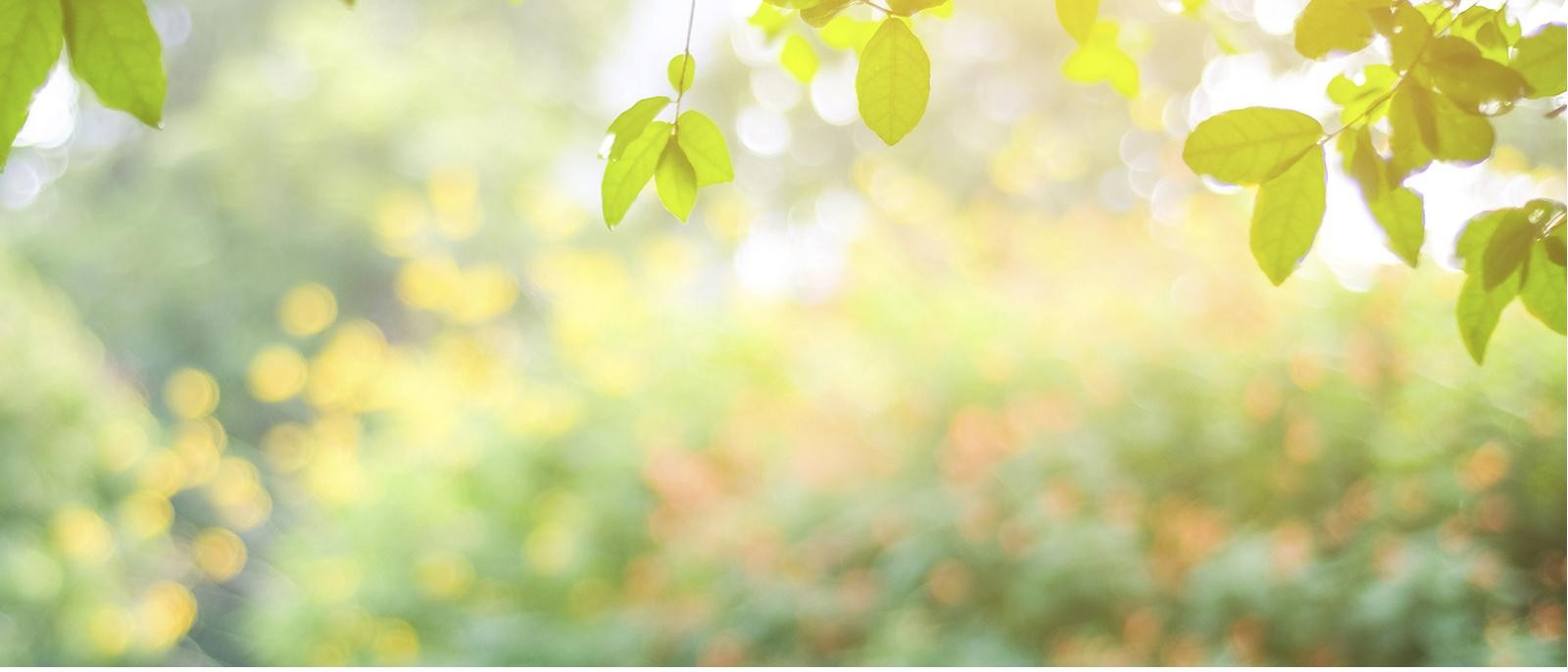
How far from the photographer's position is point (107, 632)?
320cm

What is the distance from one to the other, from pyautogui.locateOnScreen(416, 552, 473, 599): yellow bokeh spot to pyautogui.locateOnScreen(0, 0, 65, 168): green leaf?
2.53m

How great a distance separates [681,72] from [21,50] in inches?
11.7

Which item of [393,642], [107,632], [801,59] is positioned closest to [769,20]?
[801,59]

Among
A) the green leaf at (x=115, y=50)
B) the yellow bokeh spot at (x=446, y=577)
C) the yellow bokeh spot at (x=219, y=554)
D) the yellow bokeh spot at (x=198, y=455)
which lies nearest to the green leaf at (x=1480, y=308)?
the green leaf at (x=115, y=50)

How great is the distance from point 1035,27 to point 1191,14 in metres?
5.99

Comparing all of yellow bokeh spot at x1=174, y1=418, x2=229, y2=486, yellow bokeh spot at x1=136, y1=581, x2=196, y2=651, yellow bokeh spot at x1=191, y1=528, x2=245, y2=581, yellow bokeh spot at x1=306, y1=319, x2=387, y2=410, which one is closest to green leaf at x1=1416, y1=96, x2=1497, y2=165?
yellow bokeh spot at x1=306, y1=319, x2=387, y2=410

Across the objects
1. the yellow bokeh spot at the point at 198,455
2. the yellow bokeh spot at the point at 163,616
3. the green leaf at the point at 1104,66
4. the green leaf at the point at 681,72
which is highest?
the yellow bokeh spot at the point at 198,455

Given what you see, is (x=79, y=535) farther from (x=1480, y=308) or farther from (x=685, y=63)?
(x=1480, y=308)

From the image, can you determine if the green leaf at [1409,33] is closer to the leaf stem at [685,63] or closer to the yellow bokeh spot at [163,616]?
the leaf stem at [685,63]

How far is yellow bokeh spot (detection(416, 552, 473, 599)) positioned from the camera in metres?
2.86

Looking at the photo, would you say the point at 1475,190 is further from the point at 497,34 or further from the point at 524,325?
the point at 497,34

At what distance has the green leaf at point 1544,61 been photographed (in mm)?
569

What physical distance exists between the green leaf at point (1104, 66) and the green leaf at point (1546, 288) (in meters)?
0.27

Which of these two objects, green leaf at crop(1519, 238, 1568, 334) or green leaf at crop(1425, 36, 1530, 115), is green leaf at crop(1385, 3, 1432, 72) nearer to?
green leaf at crop(1425, 36, 1530, 115)
